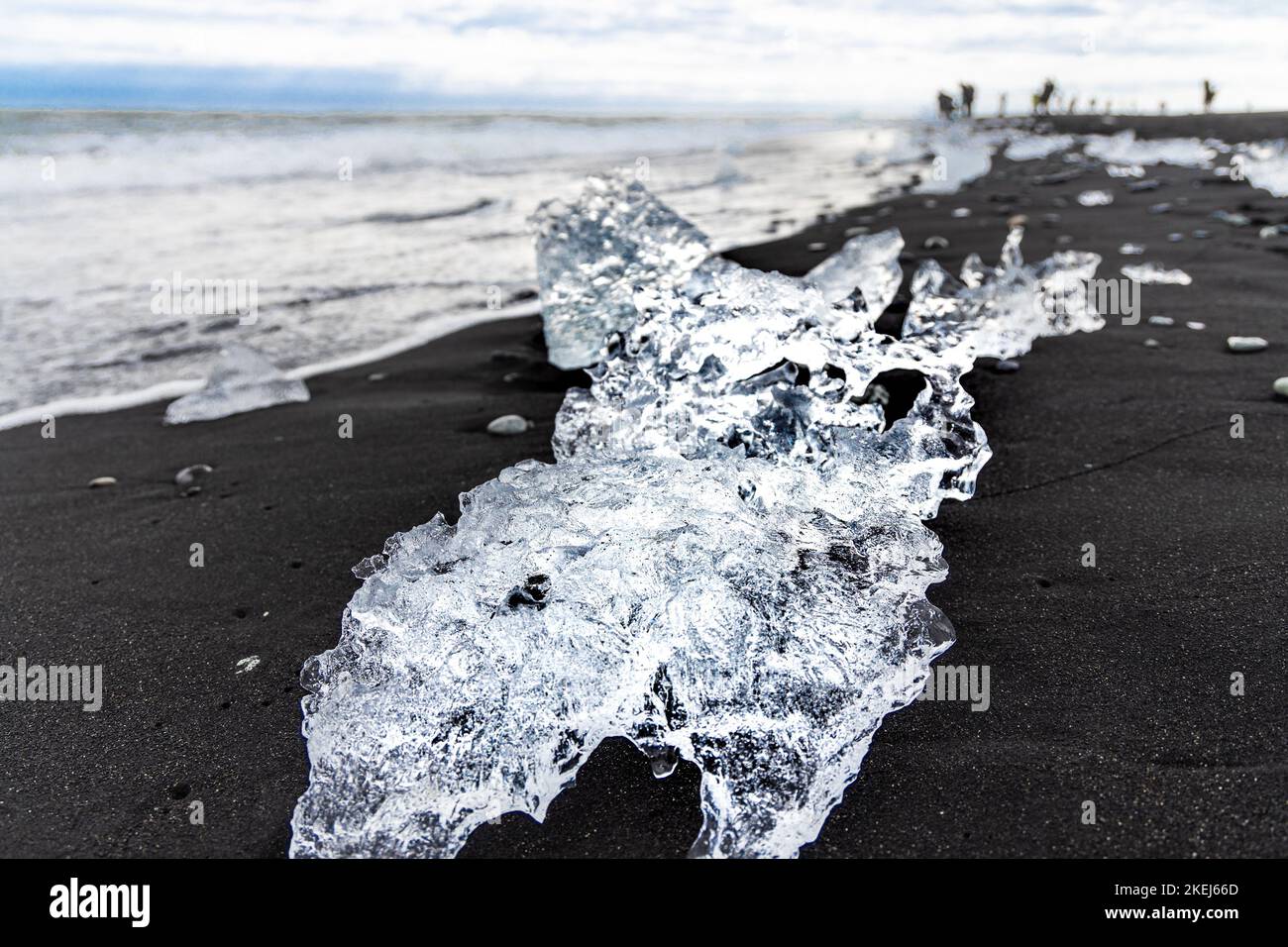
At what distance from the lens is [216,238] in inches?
302

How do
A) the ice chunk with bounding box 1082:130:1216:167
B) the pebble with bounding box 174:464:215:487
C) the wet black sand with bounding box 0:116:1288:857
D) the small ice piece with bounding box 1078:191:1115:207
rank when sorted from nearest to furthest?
the wet black sand with bounding box 0:116:1288:857 → the pebble with bounding box 174:464:215:487 → the small ice piece with bounding box 1078:191:1115:207 → the ice chunk with bounding box 1082:130:1216:167

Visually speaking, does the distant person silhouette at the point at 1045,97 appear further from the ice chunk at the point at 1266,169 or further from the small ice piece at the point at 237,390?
the small ice piece at the point at 237,390

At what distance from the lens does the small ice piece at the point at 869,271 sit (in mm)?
3666

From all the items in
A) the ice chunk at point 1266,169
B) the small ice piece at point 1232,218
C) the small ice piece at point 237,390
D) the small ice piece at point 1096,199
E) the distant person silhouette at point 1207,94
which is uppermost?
the distant person silhouette at point 1207,94

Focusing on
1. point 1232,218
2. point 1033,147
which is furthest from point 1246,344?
point 1033,147

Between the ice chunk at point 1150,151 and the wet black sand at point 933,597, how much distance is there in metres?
9.96

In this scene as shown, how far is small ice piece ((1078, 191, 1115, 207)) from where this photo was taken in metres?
7.75

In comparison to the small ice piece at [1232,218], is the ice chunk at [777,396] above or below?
below

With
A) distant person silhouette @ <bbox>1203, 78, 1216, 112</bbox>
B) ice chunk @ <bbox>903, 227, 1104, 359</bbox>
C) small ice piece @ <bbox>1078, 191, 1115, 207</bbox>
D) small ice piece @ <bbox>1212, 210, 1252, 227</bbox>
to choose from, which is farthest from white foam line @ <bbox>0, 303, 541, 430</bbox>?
distant person silhouette @ <bbox>1203, 78, 1216, 112</bbox>

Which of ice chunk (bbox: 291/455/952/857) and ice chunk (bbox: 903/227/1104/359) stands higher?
ice chunk (bbox: 903/227/1104/359)

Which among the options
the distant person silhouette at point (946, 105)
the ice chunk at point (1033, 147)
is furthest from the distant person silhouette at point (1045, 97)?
the ice chunk at point (1033, 147)

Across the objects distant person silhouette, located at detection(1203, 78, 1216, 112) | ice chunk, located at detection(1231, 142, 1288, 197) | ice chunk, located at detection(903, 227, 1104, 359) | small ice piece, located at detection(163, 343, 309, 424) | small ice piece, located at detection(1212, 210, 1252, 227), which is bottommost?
small ice piece, located at detection(163, 343, 309, 424)

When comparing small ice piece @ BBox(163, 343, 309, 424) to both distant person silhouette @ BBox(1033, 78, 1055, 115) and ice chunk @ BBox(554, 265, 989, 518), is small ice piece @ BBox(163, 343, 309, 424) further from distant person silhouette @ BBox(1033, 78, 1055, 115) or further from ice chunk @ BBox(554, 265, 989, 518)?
distant person silhouette @ BBox(1033, 78, 1055, 115)

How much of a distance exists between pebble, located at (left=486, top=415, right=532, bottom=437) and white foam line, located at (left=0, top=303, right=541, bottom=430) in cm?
141
